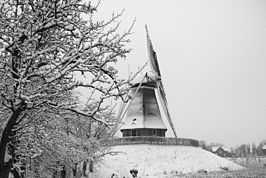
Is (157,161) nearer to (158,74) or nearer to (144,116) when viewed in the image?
(144,116)

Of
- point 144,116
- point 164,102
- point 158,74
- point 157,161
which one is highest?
point 158,74

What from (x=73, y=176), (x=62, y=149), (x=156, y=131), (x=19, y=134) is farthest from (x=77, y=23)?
(x=156, y=131)

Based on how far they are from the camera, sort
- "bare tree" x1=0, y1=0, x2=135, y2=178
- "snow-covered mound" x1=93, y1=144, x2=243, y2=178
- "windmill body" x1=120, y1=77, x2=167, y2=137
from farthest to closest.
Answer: "windmill body" x1=120, y1=77, x2=167, y2=137 → "snow-covered mound" x1=93, y1=144, x2=243, y2=178 → "bare tree" x1=0, y1=0, x2=135, y2=178

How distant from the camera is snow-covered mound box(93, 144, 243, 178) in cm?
2865

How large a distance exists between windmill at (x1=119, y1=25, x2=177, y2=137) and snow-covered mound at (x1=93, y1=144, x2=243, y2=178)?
319 centimetres

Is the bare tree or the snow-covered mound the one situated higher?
the bare tree

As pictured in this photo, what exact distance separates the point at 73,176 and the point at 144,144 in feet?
38.3

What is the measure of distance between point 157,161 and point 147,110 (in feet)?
26.3

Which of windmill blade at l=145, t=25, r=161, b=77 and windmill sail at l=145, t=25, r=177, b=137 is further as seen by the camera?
windmill blade at l=145, t=25, r=161, b=77

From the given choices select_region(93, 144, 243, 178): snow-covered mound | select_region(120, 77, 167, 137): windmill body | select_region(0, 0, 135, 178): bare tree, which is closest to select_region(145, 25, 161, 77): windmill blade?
select_region(120, 77, 167, 137): windmill body

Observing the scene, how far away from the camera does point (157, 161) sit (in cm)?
3091

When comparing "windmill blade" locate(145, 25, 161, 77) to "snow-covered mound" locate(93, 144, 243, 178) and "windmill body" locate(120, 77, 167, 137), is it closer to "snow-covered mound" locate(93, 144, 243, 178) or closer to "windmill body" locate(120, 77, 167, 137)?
"windmill body" locate(120, 77, 167, 137)

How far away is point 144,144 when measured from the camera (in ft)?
112

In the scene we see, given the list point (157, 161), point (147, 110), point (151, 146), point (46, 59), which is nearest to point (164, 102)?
point (147, 110)
